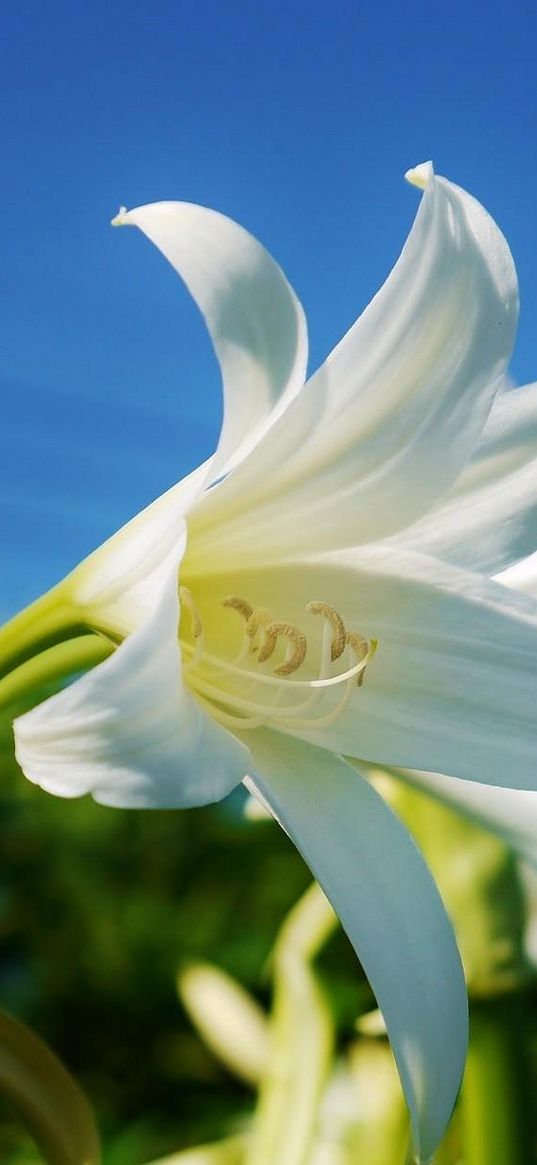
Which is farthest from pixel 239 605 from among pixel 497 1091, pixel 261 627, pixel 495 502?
pixel 497 1091

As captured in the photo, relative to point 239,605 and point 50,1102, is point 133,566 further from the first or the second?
point 50,1102

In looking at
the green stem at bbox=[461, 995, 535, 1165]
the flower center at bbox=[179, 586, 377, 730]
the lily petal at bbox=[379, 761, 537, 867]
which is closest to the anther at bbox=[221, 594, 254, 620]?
the flower center at bbox=[179, 586, 377, 730]

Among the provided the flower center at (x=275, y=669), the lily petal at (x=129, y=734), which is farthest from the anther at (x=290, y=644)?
the lily petal at (x=129, y=734)

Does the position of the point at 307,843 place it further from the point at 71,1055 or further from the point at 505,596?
the point at 71,1055

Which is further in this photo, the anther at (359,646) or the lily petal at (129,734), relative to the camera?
the anther at (359,646)

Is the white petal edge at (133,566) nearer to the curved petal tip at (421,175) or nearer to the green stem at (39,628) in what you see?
the green stem at (39,628)

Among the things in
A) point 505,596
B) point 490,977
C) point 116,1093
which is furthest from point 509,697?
point 116,1093

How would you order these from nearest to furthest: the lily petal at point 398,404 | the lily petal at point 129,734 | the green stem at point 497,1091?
the lily petal at point 129,734, the lily petal at point 398,404, the green stem at point 497,1091
